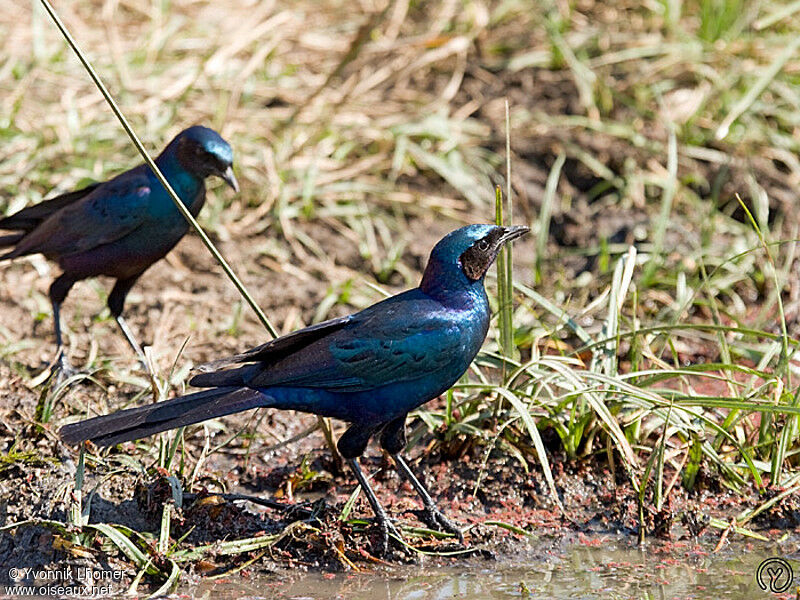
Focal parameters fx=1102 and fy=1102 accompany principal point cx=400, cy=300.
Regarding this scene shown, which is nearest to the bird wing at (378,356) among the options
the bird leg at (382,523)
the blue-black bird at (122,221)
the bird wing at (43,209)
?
the bird leg at (382,523)

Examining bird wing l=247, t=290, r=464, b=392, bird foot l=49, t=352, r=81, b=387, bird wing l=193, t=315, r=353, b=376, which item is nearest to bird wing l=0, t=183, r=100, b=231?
bird foot l=49, t=352, r=81, b=387

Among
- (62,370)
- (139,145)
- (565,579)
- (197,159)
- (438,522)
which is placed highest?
(139,145)

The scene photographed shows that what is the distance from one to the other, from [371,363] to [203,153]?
66.2 inches

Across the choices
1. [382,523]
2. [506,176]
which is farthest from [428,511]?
[506,176]

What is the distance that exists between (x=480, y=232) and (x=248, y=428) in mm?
1363

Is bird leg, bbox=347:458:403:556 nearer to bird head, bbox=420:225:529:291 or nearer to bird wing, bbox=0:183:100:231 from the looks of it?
bird head, bbox=420:225:529:291

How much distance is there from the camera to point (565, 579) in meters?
3.54

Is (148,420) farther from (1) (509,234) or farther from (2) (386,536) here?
(1) (509,234)

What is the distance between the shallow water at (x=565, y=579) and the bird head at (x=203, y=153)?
1.99 meters

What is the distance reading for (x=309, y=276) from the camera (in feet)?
19.1

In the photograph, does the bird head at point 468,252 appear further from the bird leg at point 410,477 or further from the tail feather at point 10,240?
the tail feather at point 10,240

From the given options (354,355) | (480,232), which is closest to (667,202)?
(480,232)

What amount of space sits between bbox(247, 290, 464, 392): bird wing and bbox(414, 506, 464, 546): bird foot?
0.52 meters

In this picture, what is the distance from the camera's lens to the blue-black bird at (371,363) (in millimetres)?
3531
